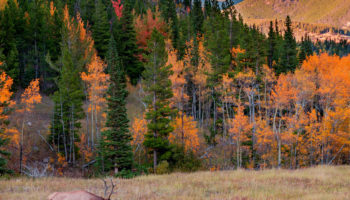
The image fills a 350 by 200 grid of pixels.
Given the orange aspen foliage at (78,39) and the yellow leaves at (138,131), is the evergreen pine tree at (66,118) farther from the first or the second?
the orange aspen foliage at (78,39)

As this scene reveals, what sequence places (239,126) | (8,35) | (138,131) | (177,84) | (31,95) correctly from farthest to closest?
(8,35) < (177,84) < (138,131) < (239,126) < (31,95)

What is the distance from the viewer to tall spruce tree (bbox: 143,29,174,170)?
96.2 ft

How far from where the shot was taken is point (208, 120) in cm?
4878

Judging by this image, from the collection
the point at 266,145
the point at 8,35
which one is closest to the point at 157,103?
the point at 266,145

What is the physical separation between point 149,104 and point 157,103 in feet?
4.29

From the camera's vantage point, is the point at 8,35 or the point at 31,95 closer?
the point at 31,95

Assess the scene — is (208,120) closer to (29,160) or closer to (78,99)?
(78,99)

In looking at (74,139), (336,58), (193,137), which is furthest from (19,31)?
(336,58)

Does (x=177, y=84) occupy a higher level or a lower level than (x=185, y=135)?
higher

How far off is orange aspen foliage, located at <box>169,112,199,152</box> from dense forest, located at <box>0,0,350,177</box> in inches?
5.6

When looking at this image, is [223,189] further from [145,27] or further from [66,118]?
[145,27]

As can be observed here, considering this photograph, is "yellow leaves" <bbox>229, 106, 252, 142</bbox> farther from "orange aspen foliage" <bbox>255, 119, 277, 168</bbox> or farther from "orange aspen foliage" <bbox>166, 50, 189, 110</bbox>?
"orange aspen foliage" <bbox>166, 50, 189, 110</bbox>

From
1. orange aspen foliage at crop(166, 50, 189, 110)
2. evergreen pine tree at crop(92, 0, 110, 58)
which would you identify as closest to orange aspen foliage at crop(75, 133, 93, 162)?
orange aspen foliage at crop(166, 50, 189, 110)

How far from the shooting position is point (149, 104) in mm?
31344
